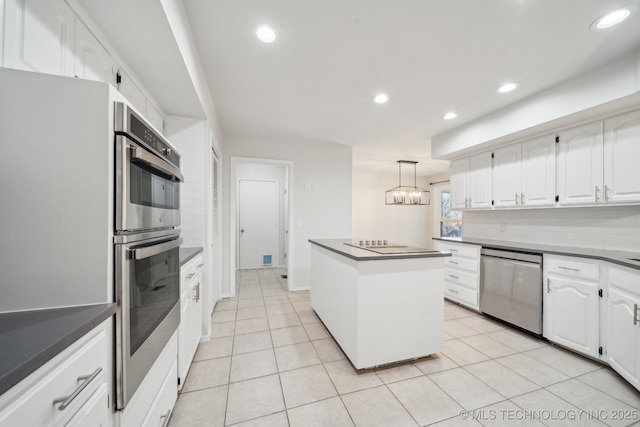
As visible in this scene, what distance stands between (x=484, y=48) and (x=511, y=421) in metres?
2.48

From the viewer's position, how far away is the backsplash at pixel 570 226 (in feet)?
7.50

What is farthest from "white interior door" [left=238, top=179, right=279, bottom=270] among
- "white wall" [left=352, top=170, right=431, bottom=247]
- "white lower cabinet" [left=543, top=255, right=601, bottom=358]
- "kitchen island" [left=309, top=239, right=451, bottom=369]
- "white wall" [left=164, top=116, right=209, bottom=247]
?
"white lower cabinet" [left=543, top=255, right=601, bottom=358]

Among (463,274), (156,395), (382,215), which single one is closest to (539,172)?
(463,274)

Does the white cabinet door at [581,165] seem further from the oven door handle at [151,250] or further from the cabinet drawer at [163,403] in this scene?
the cabinet drawer at [163,403]

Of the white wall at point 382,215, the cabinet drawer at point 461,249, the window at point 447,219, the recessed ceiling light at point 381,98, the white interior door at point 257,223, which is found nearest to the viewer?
the recessed ceiling light at point 381,98

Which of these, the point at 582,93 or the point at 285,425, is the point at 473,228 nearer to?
the point at 582,93

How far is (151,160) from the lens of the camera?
3.31 feet

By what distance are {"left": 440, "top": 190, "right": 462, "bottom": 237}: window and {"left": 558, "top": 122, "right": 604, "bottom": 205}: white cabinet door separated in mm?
3944

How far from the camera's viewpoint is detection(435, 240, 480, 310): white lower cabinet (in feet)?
10.1

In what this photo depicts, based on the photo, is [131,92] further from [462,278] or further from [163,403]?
[462,278]

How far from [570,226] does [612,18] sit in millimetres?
1996

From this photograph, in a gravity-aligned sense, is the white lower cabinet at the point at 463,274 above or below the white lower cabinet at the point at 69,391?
below

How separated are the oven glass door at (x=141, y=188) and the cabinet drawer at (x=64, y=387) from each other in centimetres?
36

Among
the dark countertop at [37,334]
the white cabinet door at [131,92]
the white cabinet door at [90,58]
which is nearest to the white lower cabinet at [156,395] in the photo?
the dark countertop at [37,334]
